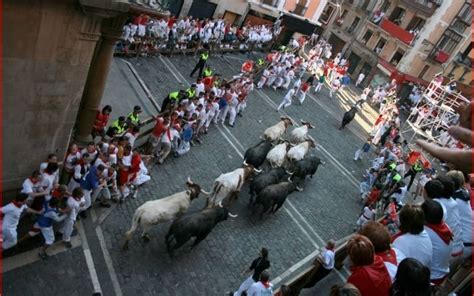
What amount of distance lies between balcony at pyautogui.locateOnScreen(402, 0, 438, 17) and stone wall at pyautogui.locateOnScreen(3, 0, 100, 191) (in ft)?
120

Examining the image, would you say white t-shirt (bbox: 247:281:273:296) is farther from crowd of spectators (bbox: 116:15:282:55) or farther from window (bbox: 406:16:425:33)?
window (bbox: 406:16:425:33)

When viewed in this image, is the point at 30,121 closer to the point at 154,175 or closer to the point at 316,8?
the point at 154,175

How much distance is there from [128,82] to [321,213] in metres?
10.5

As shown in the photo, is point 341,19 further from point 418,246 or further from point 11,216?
point 418,246

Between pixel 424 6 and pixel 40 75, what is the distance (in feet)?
125

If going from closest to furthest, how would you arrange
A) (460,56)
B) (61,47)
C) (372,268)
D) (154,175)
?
(372,268), (61,47), (154,175), (460,56)

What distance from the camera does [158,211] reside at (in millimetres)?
11336

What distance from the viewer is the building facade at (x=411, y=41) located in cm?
3831

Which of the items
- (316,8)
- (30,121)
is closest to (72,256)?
(30,121)

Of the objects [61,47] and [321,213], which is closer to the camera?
[61,47]

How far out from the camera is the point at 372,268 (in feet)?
17.4

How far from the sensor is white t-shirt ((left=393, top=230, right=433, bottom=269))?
5.99 metres

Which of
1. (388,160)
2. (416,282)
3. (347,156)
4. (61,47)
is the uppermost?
(416,282)

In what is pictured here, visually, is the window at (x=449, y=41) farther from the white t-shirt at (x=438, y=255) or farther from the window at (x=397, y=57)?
the white t-shirt at (x=438, y=255)
